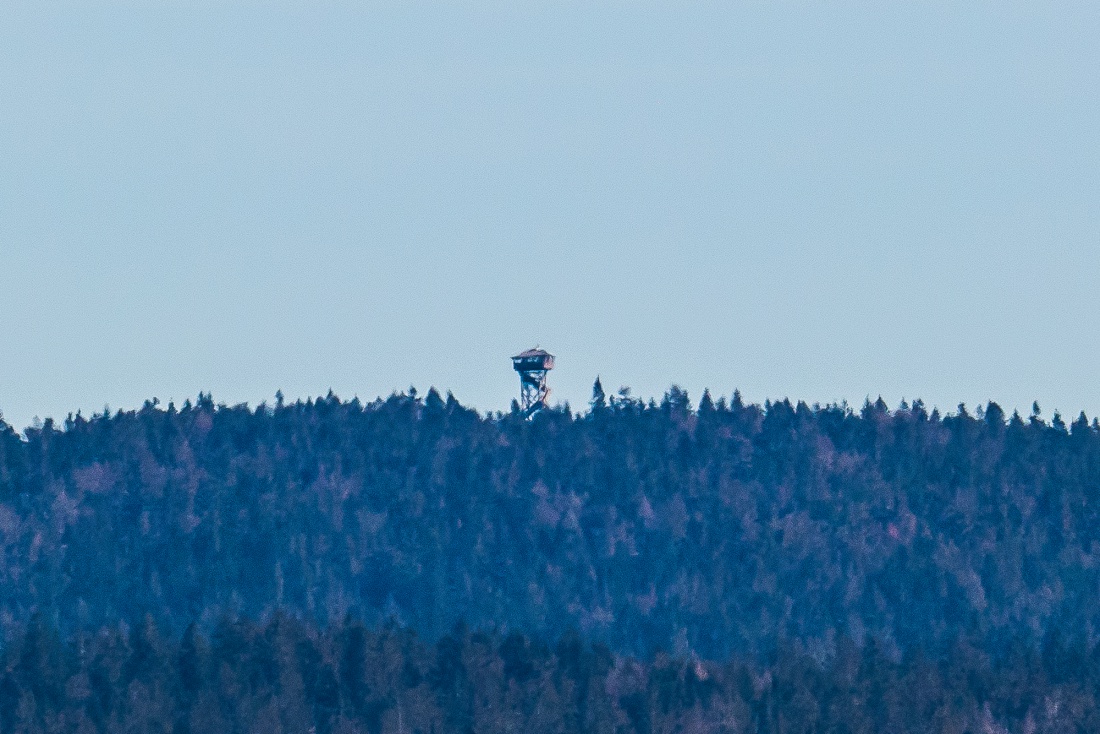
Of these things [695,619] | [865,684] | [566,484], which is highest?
[566,484]

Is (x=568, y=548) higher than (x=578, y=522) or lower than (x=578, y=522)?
lower

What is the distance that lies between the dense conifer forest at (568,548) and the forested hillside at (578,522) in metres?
0.22

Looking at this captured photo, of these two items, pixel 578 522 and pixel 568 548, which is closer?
pixel 568 548

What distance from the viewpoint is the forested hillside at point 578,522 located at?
453ft

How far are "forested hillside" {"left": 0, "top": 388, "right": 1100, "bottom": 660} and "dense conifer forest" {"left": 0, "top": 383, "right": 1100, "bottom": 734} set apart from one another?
0.73 ft

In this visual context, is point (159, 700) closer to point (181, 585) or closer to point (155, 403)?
point (181, 585)

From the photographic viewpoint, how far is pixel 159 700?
89000 mm

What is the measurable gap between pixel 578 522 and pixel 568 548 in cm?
517

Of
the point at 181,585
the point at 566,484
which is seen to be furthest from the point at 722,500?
the point at 181,585

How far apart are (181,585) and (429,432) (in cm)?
2809

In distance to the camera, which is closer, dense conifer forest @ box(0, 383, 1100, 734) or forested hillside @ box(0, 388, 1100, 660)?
dense conifer forest @ box(0, 383, 1100, 734)

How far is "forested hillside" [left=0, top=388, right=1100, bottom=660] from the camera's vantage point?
138m

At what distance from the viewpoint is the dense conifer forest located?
99562 mm

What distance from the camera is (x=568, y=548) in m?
150
